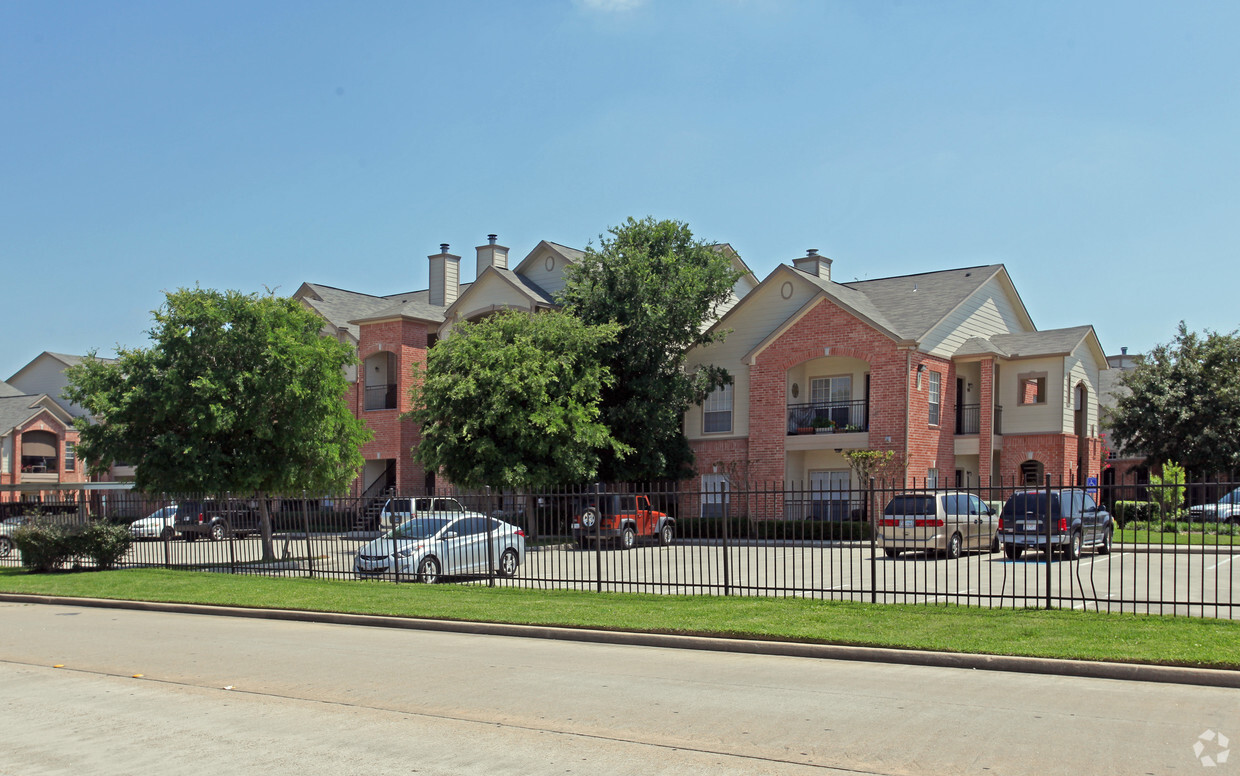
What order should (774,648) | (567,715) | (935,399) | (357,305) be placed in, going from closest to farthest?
(567,715)
(774,648)
(935,399)
(357,305)

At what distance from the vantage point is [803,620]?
13.8 m

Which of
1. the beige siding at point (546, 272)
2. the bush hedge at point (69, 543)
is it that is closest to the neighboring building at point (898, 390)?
the beige siding at point (546, 272)

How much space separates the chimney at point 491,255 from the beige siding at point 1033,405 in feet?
68.7

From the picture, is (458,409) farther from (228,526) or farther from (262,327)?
(228,526)

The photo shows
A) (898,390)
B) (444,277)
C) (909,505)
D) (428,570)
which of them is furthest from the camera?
(444,277)

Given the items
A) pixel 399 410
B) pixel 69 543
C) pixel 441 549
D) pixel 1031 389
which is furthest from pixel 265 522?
pixel 1031 389

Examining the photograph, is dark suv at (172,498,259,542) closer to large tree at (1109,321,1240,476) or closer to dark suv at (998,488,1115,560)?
dark suv at (998,488,1115,560)

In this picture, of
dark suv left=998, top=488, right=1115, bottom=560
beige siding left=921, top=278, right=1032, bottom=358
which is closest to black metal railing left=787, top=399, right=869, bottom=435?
beige siding left=921, top=278, right=1032, bottom=358

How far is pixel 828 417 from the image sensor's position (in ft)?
121

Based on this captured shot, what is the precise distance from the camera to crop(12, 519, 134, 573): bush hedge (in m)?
24.0

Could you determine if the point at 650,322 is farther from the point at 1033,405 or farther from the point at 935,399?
the point at 1033,405

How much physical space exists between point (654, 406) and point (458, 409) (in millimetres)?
7225

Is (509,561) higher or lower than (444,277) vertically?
lower

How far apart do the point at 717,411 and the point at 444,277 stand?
14889 mm
